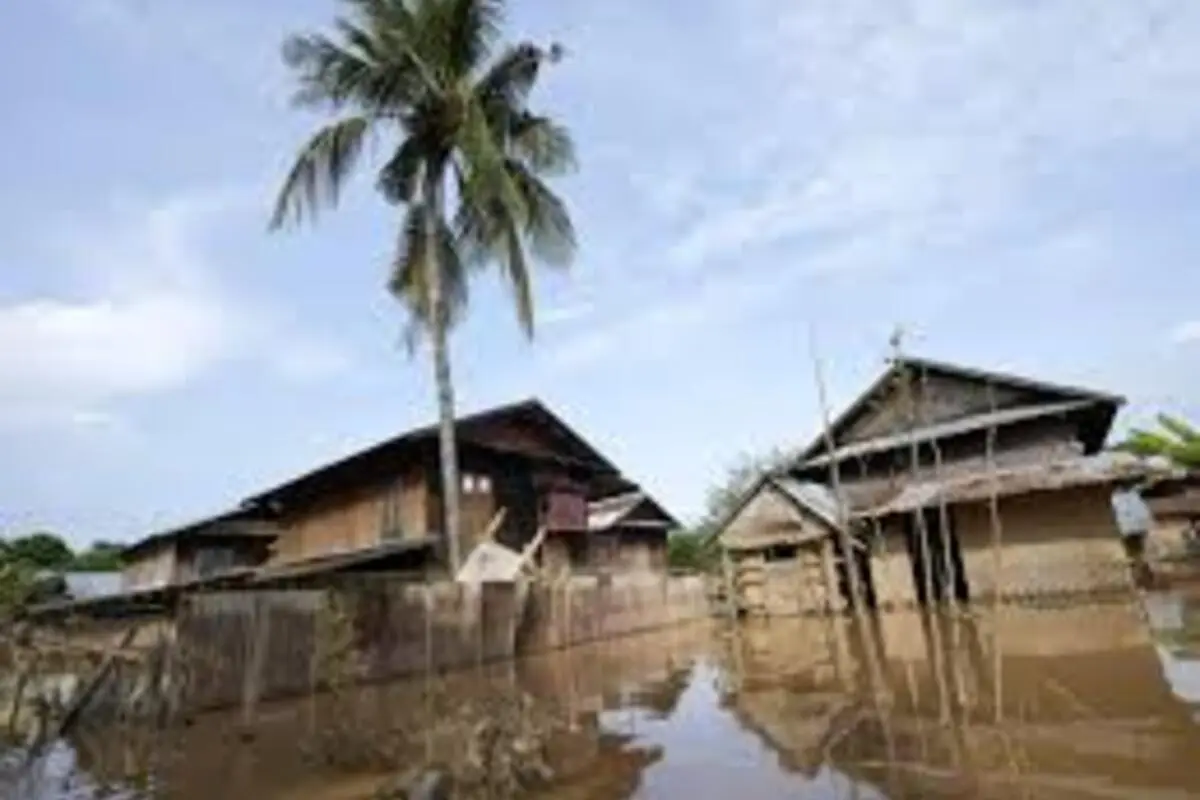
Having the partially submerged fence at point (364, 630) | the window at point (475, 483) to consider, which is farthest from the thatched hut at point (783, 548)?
the window at point (475, 483)

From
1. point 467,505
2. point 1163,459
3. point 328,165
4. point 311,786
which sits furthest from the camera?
point 1163,459

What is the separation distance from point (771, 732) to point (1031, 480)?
15.8 m

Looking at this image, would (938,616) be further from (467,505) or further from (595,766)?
(595,766)

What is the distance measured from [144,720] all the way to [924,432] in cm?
2185

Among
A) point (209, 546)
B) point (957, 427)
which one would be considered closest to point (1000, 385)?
point (957, 427)

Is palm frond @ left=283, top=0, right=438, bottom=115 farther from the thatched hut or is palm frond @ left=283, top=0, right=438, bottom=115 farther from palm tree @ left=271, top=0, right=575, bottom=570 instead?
the thatched hut

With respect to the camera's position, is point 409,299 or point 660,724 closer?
point 660,724

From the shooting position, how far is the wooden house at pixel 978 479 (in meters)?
24.7

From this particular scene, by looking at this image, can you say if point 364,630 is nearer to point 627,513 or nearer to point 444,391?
point 444,391

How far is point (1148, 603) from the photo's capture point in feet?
75.4

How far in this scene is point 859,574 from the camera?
2958 centimetres

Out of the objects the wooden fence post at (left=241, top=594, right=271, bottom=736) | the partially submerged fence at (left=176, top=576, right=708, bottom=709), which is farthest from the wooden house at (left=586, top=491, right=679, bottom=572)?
the wooden fence post at (left=241, top=594, right=271, bottom=736)

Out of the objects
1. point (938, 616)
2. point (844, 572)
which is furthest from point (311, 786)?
point (844, 572)

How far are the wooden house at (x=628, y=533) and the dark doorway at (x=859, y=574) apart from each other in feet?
28.1
